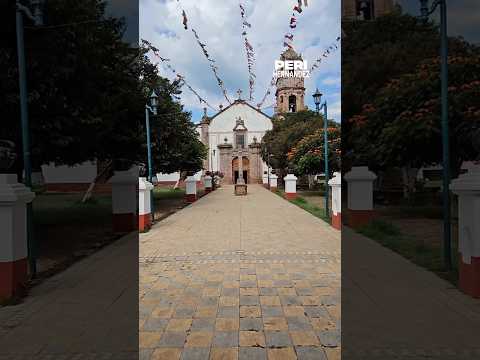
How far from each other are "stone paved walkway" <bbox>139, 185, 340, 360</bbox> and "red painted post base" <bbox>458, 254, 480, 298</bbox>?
3.42ft

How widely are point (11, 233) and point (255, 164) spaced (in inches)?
1193

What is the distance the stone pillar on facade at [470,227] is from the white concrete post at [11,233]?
3.62 m

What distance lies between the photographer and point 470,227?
329cm

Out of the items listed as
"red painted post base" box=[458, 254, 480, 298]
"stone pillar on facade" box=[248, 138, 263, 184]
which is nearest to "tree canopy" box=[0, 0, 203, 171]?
"red painted post base" box=[458, 254, 480, 298]

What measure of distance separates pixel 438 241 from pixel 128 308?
4.72 metres

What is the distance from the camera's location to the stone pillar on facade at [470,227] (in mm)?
3234

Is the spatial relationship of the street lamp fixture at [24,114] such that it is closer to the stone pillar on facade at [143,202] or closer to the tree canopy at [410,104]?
the stone pillar on facade at [143,202]

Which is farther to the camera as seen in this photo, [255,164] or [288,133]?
[255,164]

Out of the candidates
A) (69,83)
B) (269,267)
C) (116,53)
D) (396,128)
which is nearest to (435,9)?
(269,267)

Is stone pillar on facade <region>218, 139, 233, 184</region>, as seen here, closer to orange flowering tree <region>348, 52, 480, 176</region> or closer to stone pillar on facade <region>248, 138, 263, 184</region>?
stone pillar on facade <region>248, 138, 263, 184</region>

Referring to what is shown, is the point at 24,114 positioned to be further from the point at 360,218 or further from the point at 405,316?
the point at 360,218

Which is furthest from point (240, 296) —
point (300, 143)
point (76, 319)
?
point (300, 143)

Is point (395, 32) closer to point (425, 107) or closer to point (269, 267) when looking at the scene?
point (425, 107)

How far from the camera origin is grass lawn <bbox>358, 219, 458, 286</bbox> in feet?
13.9
